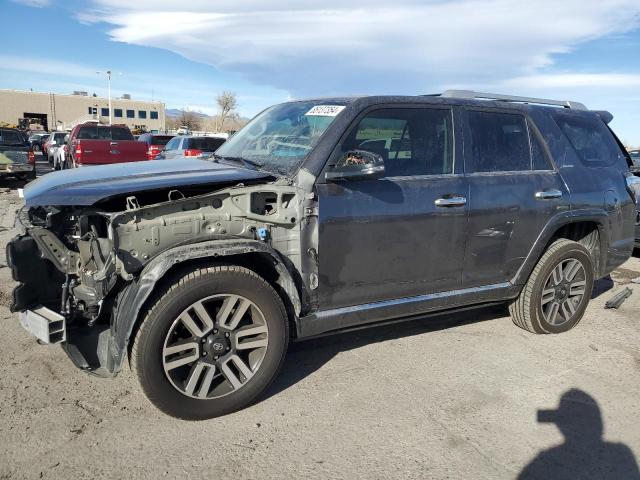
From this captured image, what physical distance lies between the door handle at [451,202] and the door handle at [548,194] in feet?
2.69

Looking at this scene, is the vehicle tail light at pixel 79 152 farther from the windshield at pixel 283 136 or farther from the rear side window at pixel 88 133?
the windshield at pixel 283 136

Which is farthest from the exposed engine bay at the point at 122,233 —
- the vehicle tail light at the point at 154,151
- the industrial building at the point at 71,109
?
the industrial building at the point at 71,109

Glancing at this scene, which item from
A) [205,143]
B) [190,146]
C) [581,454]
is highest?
[205,143]

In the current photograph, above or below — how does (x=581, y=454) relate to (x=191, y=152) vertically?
below

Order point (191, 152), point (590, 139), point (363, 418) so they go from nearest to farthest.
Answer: point (363, 418), point (590, 139), point (191, 152)

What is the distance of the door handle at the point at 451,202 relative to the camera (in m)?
3.62

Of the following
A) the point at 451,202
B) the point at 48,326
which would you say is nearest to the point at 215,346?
the point at 48,326

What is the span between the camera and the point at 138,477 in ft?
8.39

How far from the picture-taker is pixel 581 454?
2.90 meters

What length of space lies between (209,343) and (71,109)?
94177 mm

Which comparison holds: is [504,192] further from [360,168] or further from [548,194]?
[360,168]

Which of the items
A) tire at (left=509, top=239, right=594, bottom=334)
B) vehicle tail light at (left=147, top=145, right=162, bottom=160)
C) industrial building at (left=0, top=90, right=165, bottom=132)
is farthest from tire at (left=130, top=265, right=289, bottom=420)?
industrial building at (left=0, top=90, right=165, bottom=132)

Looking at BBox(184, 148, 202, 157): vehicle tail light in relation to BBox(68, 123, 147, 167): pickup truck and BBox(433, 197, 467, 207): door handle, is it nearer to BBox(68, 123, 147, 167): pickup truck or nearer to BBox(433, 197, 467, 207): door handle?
BBox(68, 123, 147, 167): pickup truck

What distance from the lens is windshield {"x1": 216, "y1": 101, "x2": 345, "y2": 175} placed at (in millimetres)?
3455
